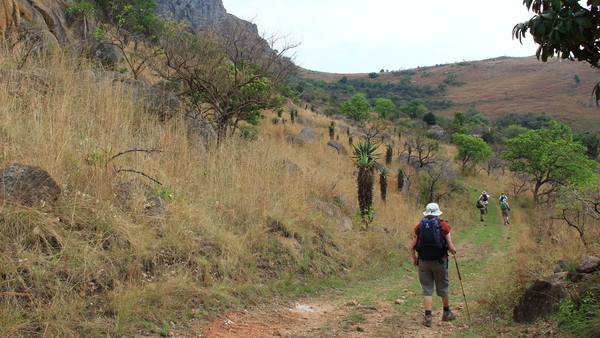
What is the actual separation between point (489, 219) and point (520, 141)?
1129 centimetres

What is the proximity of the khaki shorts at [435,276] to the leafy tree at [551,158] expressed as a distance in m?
23.9

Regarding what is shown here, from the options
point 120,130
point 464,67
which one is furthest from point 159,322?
point 464,67

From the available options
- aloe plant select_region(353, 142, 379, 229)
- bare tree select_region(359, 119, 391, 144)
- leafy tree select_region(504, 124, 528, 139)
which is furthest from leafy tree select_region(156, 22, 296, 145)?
leafy tree select_region(504, 124, 528, 139)

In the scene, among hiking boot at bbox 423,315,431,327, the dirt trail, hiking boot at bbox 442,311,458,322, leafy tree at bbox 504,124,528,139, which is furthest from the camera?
leafy tree at bbox 504,124,528,139

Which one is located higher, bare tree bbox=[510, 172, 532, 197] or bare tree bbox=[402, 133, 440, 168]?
bare tree bbox=[402, 133, 440, 168]

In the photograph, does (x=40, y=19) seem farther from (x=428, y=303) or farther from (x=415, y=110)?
(x=415, y=110)

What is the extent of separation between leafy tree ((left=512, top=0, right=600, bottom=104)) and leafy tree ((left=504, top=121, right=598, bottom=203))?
1006 inches

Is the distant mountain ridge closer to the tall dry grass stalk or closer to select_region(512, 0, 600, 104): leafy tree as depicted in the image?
the tall dry grass stalk

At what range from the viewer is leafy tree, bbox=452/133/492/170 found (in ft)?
119

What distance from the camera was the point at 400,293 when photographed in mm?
6926

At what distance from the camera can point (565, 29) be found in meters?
2.68

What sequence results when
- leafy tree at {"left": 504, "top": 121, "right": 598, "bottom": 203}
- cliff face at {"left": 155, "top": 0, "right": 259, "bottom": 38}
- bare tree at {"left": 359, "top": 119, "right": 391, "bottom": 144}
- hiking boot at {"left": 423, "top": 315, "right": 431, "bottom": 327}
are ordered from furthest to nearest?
cliff face at {"left": 155, "top": 0, "right": 259, "bottom": 38}, bare tree at {"left": 359, "top": 119, "right": 391, "bottom": 144}, leafy tree at {"left": 504, "top": 121, "right": 598, "bottom": 203}, hiking boot at {"left": 423, "top": 315, "right": 431, "bottom": 327}

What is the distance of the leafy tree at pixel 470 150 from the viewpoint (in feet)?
119

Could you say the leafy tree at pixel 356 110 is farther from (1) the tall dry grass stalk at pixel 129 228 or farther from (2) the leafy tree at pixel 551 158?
(1) the tall dry grass stalk at pixel 129 228
